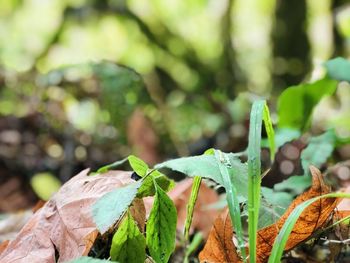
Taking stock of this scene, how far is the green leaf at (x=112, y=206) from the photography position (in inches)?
19.4

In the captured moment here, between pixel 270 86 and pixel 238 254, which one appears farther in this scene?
pixel 270 86

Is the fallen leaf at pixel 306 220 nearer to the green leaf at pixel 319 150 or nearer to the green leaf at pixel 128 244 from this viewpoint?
the green leaf at pixel 128 244

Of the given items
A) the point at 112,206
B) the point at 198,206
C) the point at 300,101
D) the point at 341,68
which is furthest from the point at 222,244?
the point at 300,101

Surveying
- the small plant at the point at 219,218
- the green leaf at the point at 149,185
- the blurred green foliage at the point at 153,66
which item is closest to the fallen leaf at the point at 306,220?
the small plant at the point at 219,218

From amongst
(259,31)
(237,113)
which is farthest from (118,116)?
(259,31)

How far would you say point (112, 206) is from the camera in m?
0.51

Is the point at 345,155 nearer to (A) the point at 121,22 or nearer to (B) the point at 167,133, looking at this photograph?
(B) the point at 167,133

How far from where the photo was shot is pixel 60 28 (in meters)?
3.49

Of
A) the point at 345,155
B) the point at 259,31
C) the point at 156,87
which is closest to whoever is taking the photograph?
the point at 345,155

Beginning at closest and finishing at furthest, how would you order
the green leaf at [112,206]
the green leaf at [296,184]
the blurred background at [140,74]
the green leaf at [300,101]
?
the green leaf at [112,206] < the green leaf at [296,184] < the green leaf at [300,101] < the blurred background at [140,74]

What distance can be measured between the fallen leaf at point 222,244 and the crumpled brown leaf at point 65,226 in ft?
0.35

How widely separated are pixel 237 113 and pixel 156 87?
1256mm

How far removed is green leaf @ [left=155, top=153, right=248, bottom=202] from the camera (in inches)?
19.8

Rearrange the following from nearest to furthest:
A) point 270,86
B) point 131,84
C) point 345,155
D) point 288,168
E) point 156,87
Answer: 1. point 288,168
2. point 345,155
3. point 131,84
4. point 156,87
5. point 270,86
